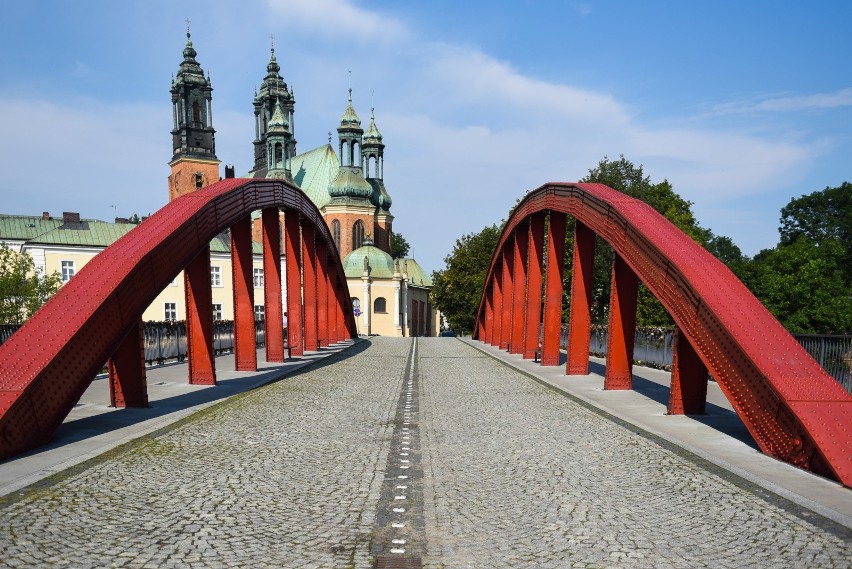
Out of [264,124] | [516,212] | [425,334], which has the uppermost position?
[264,124]

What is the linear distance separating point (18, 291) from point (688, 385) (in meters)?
38.1

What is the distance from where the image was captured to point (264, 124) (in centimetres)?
9775

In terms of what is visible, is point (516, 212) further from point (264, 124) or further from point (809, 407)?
point (264, 124)

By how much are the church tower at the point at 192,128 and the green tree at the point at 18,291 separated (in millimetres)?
32936

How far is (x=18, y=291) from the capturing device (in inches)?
1570

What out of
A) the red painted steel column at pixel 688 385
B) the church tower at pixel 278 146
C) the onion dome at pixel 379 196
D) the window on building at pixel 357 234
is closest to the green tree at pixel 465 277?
the window on building at pixel 357 234

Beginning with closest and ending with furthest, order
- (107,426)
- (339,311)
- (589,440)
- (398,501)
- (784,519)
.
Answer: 1. (784,519)
2. (398,501)
3. (589,440)
4. (107,426)
5. (339,311)

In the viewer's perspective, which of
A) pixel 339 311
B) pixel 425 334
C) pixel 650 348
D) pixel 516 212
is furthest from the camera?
pixel 425 334

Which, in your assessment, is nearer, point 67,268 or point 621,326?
point 621,326

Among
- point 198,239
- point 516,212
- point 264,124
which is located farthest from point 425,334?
point 198,239

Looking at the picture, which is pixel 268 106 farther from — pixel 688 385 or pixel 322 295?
pixel 688 385

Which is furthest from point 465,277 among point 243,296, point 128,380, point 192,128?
point 128,380

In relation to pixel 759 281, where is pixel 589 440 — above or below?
below

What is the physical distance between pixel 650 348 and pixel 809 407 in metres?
14.7
